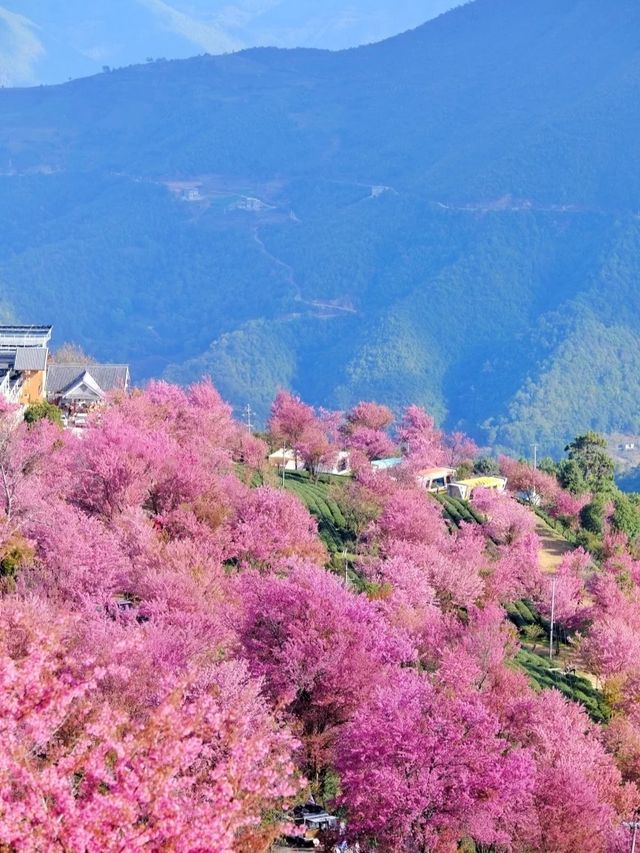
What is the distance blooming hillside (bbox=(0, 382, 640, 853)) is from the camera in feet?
41.1

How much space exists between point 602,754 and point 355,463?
34508 millimetres

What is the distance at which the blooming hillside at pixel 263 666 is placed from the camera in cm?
1252

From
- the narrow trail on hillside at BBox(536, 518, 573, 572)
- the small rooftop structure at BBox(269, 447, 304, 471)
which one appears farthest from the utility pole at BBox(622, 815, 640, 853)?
the small rooftop structure at BBox(269, 447, 304, 471)

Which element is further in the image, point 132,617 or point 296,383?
point 296,383

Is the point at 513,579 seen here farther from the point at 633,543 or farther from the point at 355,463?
the point at 355,463

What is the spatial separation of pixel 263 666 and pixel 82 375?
114ft

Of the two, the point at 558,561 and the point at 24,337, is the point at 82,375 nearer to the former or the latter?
the point at 24,337

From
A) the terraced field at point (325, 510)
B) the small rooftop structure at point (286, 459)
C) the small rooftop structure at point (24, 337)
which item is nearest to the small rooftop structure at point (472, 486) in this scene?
the small rooftop structure at point (286, 459)

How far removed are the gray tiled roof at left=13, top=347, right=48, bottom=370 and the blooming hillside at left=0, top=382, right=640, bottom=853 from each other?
625 cm

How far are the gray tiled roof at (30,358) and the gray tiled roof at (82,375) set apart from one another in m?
1.67

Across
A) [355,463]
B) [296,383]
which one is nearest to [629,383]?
[296,383]

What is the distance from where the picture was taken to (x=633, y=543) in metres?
55.4

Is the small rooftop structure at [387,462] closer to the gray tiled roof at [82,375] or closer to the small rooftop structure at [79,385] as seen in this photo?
the gray tiled roof at [82,375]

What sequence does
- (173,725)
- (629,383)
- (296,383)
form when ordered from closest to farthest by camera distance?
(173,725)
(629,383)
(296,383)
